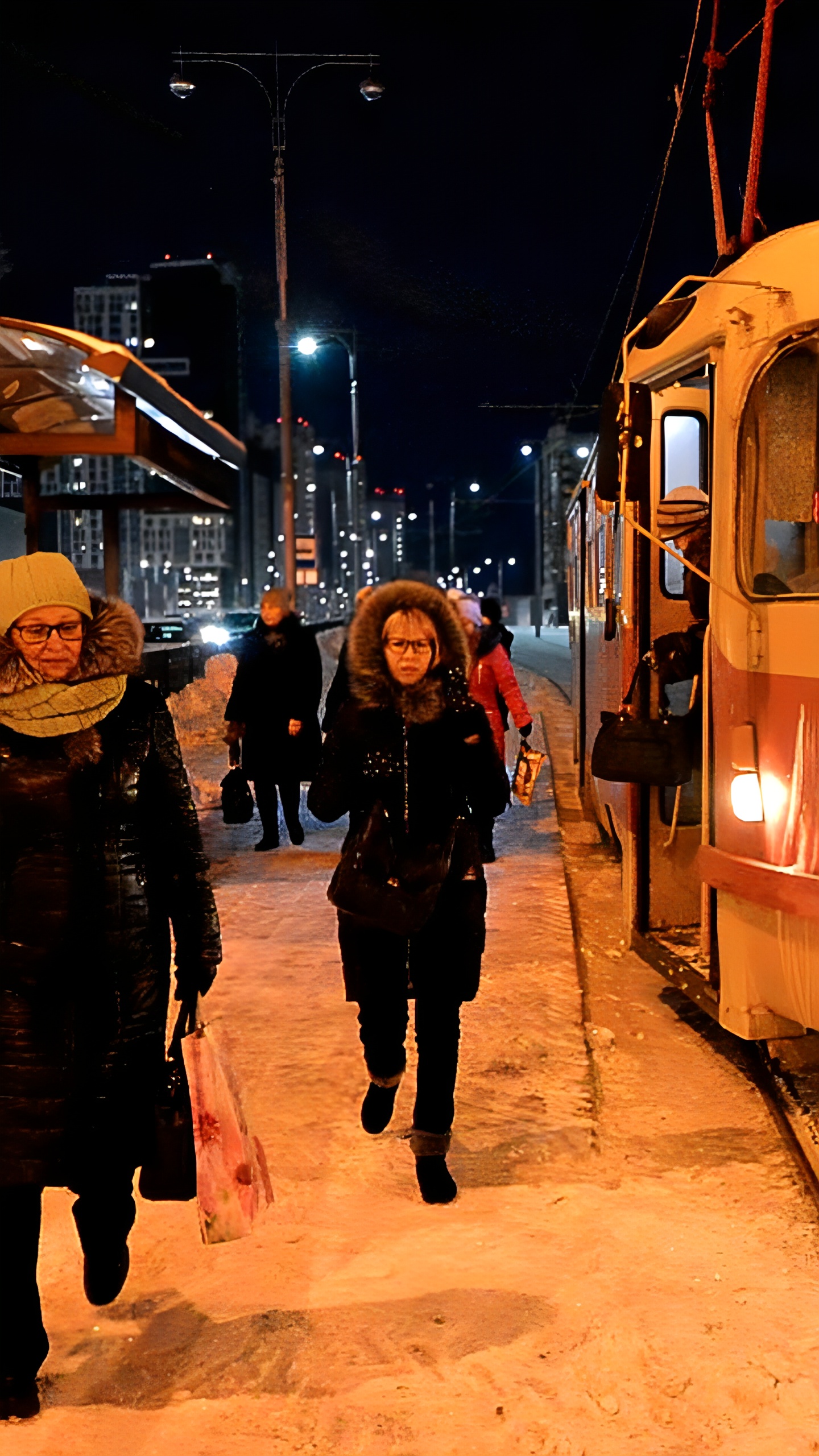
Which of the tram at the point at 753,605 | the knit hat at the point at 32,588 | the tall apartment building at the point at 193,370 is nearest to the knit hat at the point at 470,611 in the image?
the tram at the point at 753,605

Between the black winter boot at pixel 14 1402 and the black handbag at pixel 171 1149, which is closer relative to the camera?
the black winter boot at pixel 14 1402

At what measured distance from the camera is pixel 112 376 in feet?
24.4

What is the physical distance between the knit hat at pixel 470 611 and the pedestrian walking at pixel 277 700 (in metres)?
1.10

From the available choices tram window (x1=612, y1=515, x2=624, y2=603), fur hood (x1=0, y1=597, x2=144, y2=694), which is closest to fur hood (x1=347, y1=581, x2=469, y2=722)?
fur hood (x1=0, y1=597, x2=144, y2=694)

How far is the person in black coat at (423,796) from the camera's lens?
4.07 meters

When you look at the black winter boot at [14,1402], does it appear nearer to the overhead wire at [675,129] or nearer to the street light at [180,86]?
the overhead wire at [675,129]

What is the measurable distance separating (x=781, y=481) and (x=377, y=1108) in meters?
2.59

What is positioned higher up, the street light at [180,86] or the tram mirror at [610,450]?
the street light at [180,86]

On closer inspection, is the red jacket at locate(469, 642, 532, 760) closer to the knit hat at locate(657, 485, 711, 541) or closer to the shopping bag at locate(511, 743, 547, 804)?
the knit hat at locate(657, 485, 711, 541)

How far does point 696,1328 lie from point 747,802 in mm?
1869

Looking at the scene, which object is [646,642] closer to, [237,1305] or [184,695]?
[237,1305]

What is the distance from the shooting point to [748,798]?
4707 millimetres

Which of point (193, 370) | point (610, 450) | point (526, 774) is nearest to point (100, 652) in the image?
point (526, 774)

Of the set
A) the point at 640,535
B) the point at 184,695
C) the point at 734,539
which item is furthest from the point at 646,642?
the point at 184,695
